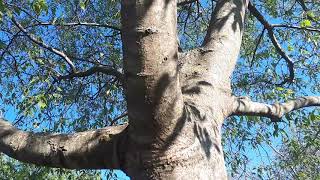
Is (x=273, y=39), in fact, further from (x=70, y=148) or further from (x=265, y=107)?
(x=70, y=148)

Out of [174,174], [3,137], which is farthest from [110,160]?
[3,137]

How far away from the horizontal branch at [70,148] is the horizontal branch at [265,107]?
1.20 m

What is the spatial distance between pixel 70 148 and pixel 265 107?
6.40 ft

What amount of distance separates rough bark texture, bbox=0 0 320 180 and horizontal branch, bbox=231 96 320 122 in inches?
12.1

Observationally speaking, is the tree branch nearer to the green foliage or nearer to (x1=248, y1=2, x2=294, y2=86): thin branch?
(x1=248, y1=2, x2=294, y2=86): thin branch

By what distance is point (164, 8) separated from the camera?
224cm

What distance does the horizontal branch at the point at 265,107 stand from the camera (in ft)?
11.9

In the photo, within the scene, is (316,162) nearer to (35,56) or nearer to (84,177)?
(84,177)

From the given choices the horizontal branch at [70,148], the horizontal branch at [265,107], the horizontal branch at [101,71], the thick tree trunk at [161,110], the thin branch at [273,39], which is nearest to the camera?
the thick tree trunk at [161,110]

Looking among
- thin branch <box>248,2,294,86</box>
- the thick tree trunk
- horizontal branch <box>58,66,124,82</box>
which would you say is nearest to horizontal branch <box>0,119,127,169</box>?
the thick tree trunk

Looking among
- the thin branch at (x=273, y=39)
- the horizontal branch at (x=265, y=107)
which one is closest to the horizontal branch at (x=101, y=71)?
the horizontal branch at (x=265, y=107)

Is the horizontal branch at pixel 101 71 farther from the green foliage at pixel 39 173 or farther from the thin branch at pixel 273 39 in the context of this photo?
the thin branch at pixel 273 39

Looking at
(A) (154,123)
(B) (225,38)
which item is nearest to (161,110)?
(A) (154,123)

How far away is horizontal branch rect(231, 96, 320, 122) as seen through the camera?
3641mm
